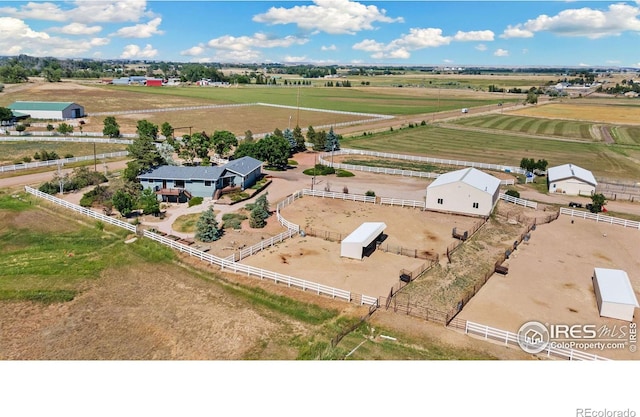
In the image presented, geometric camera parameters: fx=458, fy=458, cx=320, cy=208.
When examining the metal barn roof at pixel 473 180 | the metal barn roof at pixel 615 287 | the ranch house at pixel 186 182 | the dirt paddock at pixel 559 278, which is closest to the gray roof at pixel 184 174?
the ranch house at pixel 186 182

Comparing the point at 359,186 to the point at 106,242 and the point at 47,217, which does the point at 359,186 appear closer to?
the point at 106,242

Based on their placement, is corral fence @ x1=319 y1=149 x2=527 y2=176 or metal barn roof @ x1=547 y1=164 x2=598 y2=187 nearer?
metal barn roof @ x1=547 y1=164 x2=598 y2=187

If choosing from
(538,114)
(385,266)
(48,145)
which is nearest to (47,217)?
(385,266)

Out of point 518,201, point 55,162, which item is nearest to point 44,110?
point 55,162

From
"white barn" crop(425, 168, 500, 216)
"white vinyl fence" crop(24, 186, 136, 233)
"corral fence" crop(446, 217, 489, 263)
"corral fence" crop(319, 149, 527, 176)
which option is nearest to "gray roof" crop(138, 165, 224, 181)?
"white vinyl fence" crop(24, 186, 136, 233)

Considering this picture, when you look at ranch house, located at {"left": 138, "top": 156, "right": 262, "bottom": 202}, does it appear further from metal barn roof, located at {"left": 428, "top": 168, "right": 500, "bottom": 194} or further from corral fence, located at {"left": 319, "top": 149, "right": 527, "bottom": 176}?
metal barn roof, located at {"left": 428, "top": 168, "right": 500, "bottom": 194}

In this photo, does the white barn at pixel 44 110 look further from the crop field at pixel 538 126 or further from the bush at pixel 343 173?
the crop field at pixel 538 126
